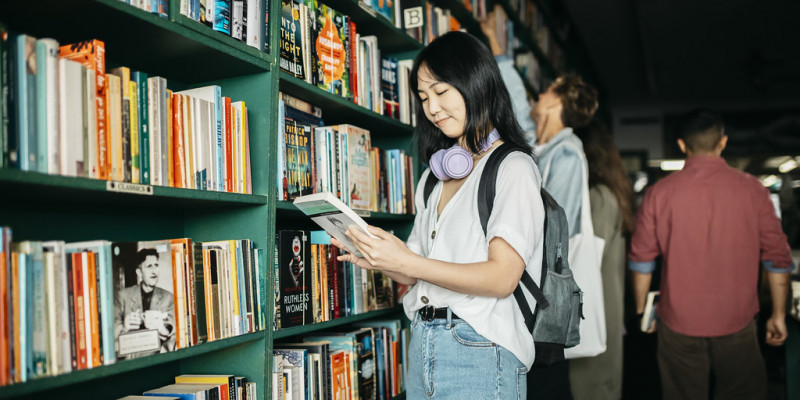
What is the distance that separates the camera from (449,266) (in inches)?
52.7

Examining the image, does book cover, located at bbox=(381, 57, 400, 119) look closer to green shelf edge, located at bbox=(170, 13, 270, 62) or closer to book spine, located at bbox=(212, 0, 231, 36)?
green shelf edge, located at bbox=(170, 13, 270, 62)

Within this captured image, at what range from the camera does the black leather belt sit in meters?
1.47

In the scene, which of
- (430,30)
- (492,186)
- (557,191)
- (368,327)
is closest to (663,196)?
(557,191)

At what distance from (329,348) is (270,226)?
1.74ft

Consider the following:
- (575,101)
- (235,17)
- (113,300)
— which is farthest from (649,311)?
(113,300)

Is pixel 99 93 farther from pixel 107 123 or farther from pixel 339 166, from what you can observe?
pixel 339 166

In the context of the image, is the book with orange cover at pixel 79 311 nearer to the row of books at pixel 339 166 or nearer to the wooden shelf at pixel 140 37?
the wooden shelf at pixel 140 37

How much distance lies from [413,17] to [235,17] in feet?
3.29

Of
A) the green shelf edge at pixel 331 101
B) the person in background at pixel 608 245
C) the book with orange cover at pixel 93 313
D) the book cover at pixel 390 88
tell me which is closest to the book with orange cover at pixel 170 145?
the book with orange cover at pixel 93 313

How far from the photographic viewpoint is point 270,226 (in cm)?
166

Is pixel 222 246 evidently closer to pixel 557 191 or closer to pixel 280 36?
pixel 280 36

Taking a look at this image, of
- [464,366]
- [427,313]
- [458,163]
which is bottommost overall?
[464,366]

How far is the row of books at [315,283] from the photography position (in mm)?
1725

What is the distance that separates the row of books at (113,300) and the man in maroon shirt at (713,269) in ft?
6.54
